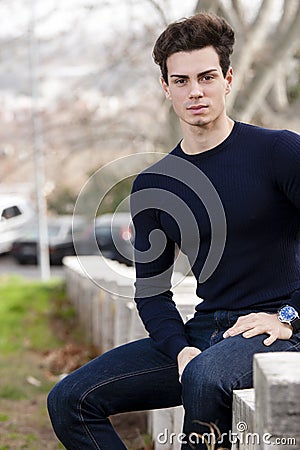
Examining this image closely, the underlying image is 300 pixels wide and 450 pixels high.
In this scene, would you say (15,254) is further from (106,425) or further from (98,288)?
(106,425)

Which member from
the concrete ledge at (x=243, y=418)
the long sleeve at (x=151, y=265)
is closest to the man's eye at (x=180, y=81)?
the long sleeve at (x=151, y=265)

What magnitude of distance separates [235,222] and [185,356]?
0.48m

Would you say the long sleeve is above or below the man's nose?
below

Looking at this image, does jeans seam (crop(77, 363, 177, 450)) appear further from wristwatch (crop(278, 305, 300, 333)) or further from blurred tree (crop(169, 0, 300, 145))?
blurred tree (crop(169, 0, 300, 145))

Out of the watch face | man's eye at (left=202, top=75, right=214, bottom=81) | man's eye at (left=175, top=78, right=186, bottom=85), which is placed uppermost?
man's eye at (left=202, top=75, right=214, bottom=81)

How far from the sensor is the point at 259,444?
2.34 m

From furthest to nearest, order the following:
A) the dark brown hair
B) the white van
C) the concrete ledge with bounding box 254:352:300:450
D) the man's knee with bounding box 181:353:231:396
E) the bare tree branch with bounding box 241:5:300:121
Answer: the white van, the bare tree branch with bounding box 241:5:300:121, the dark brown hair, the man's knee with bounding box 181:353:231:396, the concrete ledge with bounding box 254:352:300:450

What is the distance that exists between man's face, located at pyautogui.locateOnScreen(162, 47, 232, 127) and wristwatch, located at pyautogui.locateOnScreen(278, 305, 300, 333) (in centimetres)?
72

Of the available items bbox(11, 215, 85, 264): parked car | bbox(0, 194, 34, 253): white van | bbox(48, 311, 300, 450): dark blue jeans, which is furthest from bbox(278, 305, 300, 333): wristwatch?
bbox(11, 215, 85, 264): parked car

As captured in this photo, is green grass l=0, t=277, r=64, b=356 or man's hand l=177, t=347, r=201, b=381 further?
green grass l=0, t=277, r=64, b=356

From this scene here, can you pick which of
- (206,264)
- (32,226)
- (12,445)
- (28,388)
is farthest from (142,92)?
(206,264)

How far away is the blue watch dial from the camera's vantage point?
2.93 metres

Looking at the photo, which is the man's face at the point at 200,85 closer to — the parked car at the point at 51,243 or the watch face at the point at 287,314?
the watch face at the point at 287,314

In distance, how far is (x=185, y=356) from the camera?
123 inches
